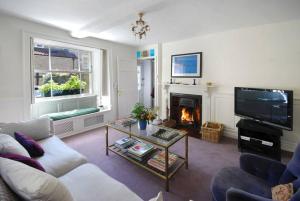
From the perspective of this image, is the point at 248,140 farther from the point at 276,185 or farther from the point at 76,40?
the point at 76,40

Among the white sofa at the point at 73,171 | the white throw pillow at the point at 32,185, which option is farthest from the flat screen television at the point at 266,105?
the white throw pillow at the point at 32,185

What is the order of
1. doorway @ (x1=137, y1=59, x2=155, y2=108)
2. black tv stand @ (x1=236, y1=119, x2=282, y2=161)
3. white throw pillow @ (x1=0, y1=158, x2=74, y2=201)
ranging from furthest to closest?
doorway @ (x1=137, y1=59, x2=155, y2=108), black tv stand @ (x1=236, y1=119, x2=282, y2=161), white throw pillow @ (x1=0, y1=158, x2=74, y2=201)

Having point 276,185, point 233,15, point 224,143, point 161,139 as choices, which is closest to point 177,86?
point 224,143

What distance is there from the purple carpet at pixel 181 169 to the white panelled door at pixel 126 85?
4.74 feet

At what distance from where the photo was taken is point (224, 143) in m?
3.30

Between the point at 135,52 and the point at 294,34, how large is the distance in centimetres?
378

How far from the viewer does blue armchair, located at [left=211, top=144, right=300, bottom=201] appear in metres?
1.37

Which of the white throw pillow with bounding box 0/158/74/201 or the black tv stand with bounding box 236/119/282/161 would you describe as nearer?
the white throw pillow with bounding box 0/158/74/201

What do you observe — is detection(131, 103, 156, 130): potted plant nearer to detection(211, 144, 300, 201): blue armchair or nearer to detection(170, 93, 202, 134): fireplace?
detection(211, 144, 300, 201): blue armchair

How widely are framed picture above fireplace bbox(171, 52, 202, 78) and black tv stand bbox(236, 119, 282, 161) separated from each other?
1.60 m

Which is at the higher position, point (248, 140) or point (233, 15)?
point (233, 15)

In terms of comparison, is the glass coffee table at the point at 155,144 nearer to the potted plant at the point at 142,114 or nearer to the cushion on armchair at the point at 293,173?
the potted plant at the point at 142,114

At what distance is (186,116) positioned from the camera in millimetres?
4301

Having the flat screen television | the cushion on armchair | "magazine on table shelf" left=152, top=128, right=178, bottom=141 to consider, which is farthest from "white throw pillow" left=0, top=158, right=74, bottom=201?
the flat screen television
